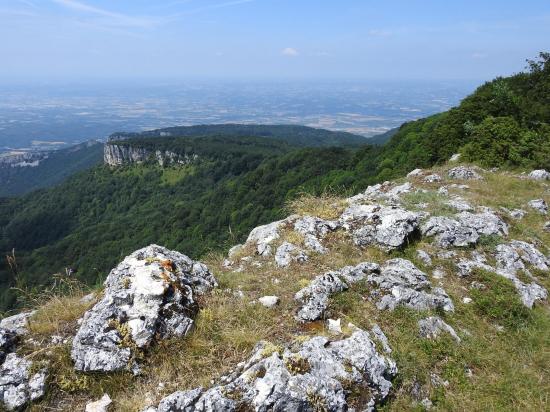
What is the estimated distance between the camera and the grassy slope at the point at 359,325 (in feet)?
17.8

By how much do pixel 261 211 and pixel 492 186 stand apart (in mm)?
58427

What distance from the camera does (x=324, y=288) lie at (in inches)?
280

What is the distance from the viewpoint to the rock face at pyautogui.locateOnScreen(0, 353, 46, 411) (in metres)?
5.10

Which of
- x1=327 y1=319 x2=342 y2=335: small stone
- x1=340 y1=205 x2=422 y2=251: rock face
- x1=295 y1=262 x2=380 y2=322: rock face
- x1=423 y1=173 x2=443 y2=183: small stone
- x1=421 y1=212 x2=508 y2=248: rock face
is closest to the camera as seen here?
x1=327 y1=319 x2=342 y2=335: small stone

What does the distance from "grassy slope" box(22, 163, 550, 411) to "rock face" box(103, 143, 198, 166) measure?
176672mm

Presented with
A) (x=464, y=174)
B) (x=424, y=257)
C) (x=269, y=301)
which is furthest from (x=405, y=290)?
(x=464, y=174)

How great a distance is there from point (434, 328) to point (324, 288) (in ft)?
6.98

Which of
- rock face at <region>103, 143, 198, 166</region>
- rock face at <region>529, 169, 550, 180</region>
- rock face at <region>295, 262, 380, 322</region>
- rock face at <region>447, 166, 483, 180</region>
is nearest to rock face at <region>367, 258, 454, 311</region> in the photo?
rock face at <region>295, 262, 380, 322</region>

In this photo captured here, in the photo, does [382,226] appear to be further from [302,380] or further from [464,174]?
[464,174]

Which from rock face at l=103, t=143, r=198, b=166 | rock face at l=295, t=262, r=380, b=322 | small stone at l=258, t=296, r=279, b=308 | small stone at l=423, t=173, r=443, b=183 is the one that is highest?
small stone at l=423, t=173, r=443, b=183

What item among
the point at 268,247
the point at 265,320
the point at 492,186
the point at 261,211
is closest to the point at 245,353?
the point at 265,320

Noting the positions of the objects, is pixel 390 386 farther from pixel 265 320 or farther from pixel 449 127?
pixel 449 127

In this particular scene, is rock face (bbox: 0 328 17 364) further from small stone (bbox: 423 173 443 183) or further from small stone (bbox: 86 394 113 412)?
small stone (bbox: 423 173 443 183)

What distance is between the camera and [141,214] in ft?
442
